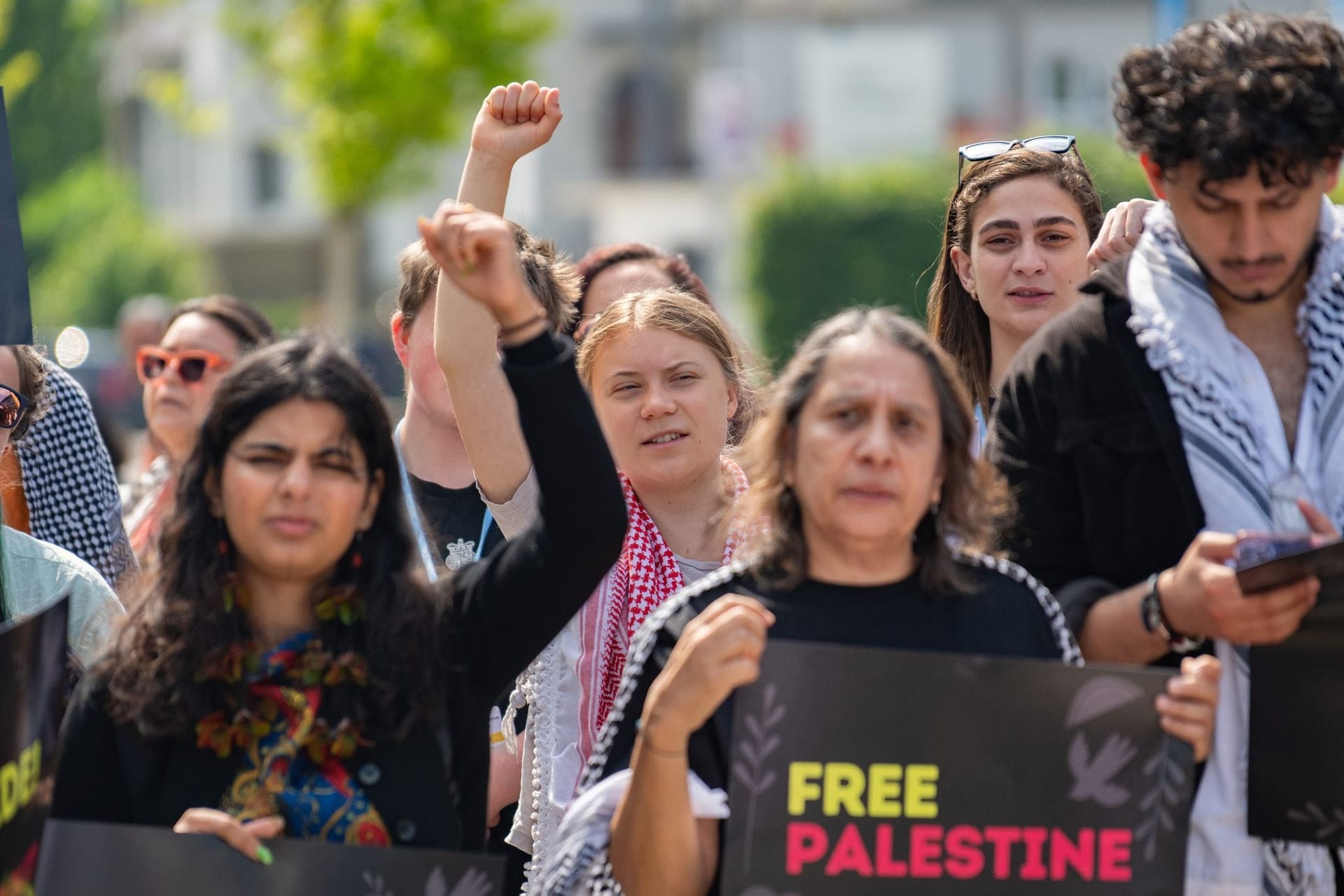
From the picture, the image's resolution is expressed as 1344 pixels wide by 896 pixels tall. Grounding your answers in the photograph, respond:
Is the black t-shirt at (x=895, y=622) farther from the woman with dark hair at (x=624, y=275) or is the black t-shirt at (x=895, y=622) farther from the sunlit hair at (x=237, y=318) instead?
the sunlit hair at (x=237, y=318)

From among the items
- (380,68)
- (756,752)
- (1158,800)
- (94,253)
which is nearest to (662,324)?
(756,752)

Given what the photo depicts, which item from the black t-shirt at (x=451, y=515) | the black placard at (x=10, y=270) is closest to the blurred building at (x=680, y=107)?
the black t-shirt at (x=451, y=515)

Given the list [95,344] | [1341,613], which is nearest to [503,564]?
[1341,613]

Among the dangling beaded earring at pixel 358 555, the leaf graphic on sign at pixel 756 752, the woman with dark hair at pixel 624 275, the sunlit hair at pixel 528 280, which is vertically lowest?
the leaf graphic on sign at pixel 756 752

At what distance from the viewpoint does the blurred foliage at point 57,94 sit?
35.3 m

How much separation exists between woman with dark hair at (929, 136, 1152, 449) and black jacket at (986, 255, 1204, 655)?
108 cm

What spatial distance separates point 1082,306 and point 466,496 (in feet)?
5.50

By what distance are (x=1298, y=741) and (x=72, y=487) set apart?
9.14 feet

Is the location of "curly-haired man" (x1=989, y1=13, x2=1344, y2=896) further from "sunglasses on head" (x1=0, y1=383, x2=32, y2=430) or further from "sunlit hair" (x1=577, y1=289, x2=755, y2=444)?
"sunglasses on head" (x1=0, y1=383, x2=32, y2=430)

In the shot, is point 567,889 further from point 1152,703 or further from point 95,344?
point 95,344

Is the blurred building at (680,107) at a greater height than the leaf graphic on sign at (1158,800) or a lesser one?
greater

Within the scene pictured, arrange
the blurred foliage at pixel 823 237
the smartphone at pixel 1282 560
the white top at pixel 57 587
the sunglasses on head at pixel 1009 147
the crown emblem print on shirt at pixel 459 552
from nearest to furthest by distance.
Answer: the smartphone at pixel 1282 560, the white top at pixel 57 587, the crown emblem print on shirt at pixel 459 552, the sunglasses on head at pixel 1009 147, the blurred foliage at pixel 823 237

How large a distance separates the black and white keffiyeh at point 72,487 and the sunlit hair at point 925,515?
195 cm

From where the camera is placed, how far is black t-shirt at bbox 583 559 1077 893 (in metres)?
2.69
